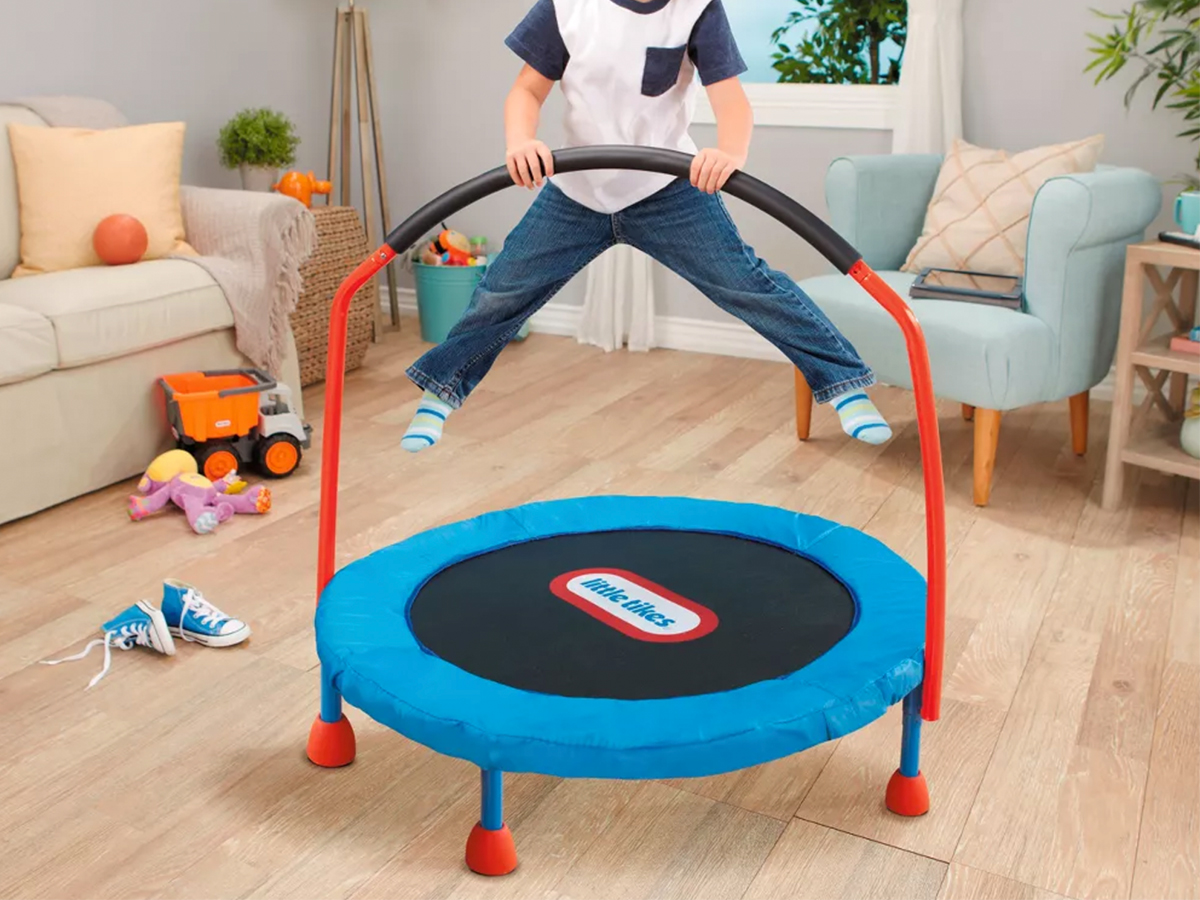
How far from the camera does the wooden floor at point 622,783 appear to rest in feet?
5.10

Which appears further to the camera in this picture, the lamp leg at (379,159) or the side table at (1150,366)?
the lamp leg at (379,159)

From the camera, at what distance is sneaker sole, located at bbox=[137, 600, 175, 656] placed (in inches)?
81.7

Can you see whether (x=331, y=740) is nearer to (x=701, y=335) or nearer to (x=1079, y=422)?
(x=1079, y=422)

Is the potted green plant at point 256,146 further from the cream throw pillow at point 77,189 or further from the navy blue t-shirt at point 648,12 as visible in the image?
the navy blue t-shirt at point 648,12

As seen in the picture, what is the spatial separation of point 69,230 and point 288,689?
5.28 ft

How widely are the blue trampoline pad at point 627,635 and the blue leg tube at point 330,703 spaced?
0.10m

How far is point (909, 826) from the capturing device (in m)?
1.64

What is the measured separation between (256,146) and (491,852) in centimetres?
275

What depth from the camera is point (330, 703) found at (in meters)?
1.74

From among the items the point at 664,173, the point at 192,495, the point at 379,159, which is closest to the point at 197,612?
the point at 192,495

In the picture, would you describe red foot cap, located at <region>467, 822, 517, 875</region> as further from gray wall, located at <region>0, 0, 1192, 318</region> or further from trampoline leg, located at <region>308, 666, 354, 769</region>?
gray wall, located at <region>0, 0, 1192, 318</region>

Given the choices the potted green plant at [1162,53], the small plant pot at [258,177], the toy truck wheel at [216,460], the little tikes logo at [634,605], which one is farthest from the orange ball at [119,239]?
the potted green plant at [1162,53]

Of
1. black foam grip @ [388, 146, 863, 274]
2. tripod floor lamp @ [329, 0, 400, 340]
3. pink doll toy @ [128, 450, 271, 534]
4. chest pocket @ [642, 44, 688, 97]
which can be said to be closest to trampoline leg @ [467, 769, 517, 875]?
black foam grip @ [388, 146, 863, 274]

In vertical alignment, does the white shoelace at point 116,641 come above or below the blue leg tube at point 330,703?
below
